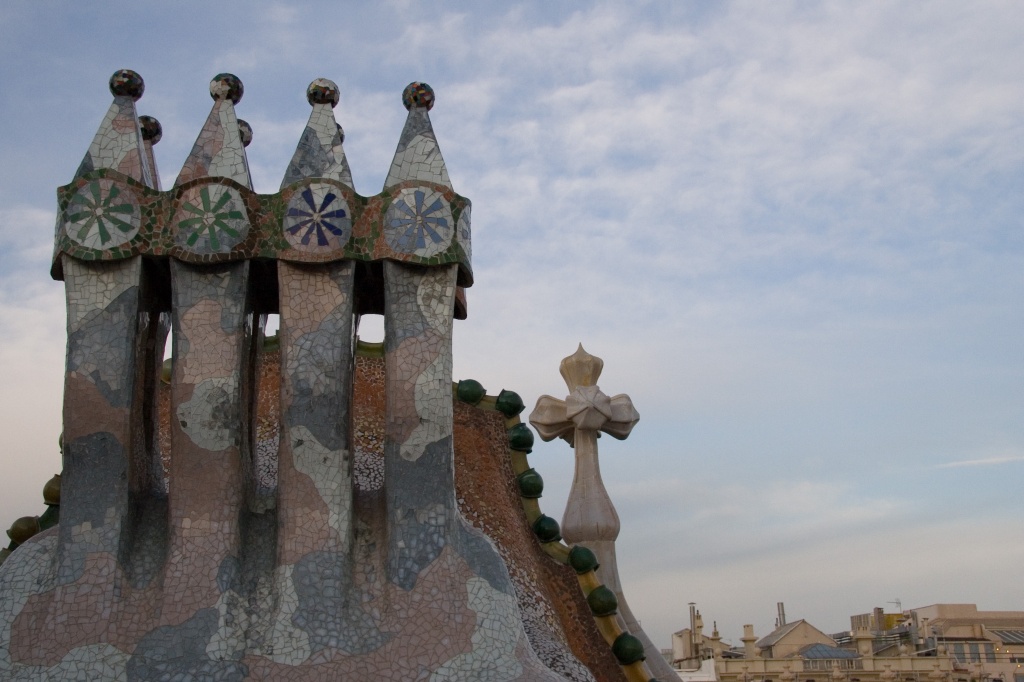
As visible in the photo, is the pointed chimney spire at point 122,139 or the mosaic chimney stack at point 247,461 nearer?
the mosaic chimney stack at point 247,461

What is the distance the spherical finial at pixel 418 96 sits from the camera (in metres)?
8.02

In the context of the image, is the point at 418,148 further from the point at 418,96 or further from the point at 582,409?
the point at 582,409

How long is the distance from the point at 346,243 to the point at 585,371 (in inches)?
166

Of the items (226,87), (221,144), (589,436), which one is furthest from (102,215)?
(589,436)

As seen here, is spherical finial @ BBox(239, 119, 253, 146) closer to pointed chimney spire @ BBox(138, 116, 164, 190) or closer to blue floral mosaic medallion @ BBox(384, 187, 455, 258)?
pointed chimney spire @ BBox(138, 116, 164, 190)

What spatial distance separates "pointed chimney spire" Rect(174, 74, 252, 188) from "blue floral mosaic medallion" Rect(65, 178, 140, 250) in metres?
0.39

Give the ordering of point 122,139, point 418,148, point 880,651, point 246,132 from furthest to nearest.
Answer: point 880,651, point 246,132, point 418,148, point 122,139

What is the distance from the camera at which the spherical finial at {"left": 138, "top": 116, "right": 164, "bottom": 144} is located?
8.50 m

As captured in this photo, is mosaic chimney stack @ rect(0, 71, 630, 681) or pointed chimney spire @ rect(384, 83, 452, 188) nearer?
mosaic chimney stack @ rect(0, 71, 630, 681)

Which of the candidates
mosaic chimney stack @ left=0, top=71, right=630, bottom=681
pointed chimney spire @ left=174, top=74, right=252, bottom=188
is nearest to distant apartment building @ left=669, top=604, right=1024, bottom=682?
mosaic chimney stack @ left=0, top=71, right=630, bottom=681

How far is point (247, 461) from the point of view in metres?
7.39

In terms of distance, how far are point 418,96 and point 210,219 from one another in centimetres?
178

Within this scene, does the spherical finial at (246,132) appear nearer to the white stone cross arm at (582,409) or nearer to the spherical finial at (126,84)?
the spherical finial at (126,84)

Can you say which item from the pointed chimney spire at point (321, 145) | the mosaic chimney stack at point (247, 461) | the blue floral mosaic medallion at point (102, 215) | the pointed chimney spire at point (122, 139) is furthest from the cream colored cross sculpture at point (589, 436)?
the blue floral mosaic medallion at point (102, 215)
